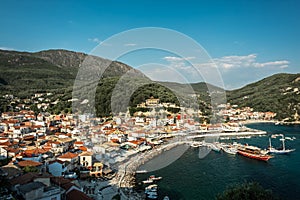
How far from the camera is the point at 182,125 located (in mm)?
26812

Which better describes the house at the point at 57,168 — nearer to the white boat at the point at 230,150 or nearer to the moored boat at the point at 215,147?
the moored boat at the point at 215,147

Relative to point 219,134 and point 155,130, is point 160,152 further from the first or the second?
point 219,134

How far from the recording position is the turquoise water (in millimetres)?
9695

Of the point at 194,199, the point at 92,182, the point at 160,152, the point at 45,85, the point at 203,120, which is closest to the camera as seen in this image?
the point at 194,199

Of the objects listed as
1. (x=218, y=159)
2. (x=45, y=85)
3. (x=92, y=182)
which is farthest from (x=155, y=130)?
(x=45, y=85)

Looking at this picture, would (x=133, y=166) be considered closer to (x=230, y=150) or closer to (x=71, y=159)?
(x=71, y=159)

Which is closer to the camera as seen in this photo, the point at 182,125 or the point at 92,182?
the point at 92,182

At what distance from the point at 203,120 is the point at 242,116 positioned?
38.6 ft

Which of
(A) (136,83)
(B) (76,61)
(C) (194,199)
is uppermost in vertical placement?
(B) (76,61)

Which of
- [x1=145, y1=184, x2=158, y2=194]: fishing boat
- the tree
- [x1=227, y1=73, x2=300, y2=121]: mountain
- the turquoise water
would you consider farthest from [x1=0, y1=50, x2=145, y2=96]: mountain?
the tree

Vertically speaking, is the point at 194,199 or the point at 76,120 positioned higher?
the point at 76,120

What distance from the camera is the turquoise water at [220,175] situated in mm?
9695

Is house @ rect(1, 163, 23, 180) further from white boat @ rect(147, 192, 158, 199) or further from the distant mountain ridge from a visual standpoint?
the distant mountain ridge

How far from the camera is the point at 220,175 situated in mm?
11789
